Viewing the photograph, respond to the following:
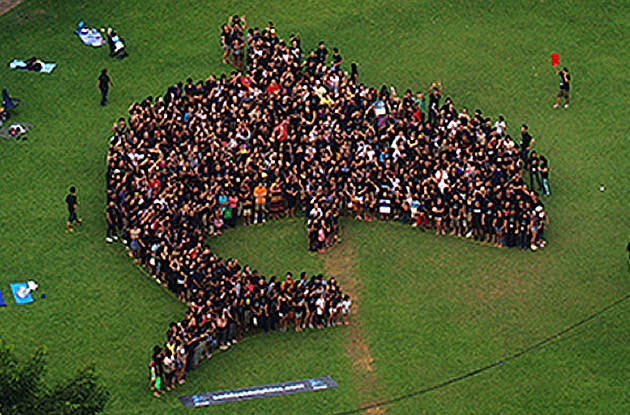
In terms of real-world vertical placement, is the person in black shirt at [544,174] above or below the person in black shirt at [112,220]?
below

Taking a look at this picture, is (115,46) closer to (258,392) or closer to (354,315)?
(354,315)

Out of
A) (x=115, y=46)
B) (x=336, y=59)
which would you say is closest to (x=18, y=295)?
(x=115, y=46)

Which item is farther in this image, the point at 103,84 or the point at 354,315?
the point at 103,84

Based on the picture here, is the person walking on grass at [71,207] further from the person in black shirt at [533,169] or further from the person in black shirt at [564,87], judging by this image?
the person in black shirt at [564,87]

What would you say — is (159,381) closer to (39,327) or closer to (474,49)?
(39,327)

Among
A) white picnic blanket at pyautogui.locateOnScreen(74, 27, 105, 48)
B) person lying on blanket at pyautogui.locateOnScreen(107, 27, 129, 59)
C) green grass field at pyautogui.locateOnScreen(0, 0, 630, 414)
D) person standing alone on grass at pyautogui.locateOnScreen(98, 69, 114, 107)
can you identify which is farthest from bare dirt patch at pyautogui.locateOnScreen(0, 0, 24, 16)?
person standing alone on grass at pyautogui.locateOnScreen(98, 69, 114, 107)

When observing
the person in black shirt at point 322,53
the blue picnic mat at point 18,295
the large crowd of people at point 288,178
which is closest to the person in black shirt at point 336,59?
the person in black shirt at point 322,53
